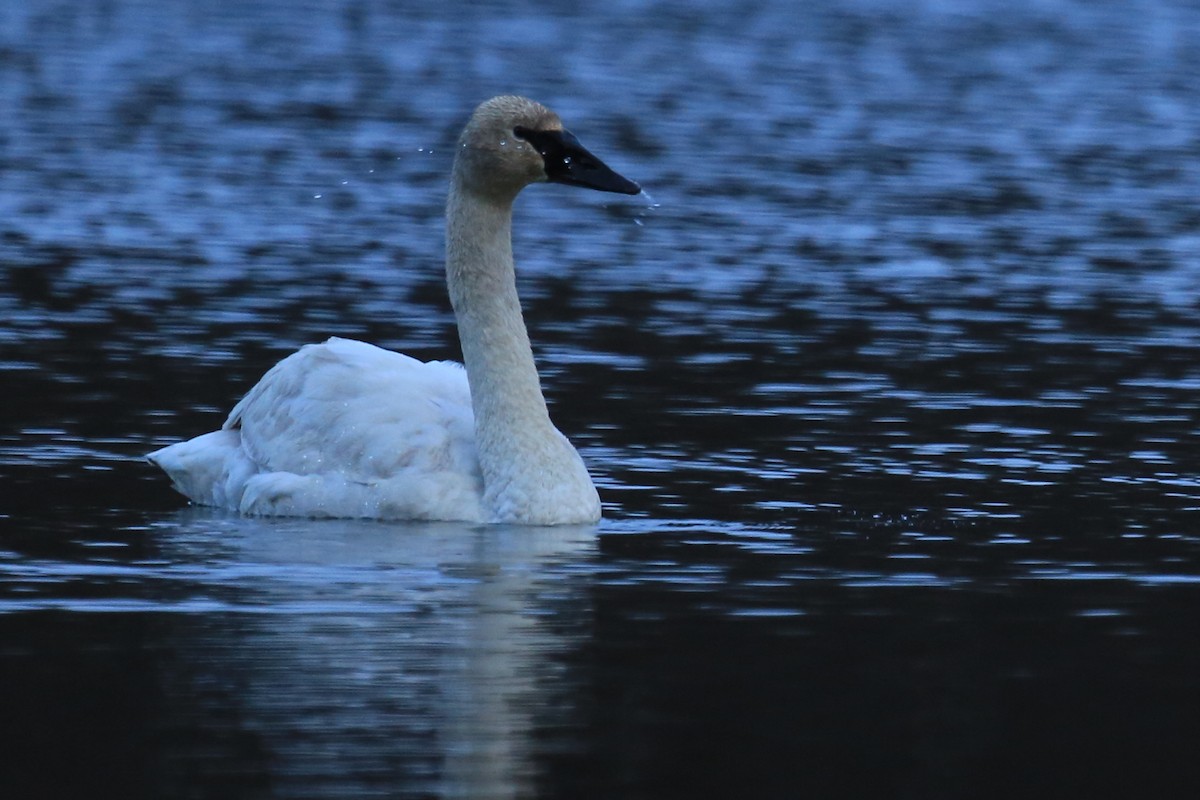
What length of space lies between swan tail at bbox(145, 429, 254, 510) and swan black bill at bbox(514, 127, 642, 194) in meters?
2.10

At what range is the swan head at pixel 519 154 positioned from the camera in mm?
13211

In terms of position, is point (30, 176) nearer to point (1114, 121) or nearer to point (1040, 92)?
point (1114, 121)

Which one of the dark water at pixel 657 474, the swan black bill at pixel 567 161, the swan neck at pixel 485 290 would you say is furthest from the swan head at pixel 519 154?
the dark water at pixel 657 474

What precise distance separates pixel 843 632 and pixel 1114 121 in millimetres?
28734

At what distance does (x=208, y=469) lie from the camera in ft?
43.9

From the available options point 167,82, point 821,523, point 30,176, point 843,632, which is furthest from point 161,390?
point 167,82

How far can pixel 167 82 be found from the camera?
40500 millimetres

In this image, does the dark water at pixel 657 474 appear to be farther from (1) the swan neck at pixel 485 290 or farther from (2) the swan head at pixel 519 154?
(2) the swan head at pixel 519 154

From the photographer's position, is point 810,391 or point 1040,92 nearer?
point 810,391

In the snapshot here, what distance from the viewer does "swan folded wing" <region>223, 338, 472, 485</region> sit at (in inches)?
500

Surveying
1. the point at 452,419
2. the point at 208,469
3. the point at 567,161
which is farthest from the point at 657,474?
the point at 208,469

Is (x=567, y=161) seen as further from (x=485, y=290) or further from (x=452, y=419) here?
(x=452, y=419)

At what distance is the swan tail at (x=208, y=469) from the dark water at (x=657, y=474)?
26 centimetres

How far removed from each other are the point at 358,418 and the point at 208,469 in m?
1.01
